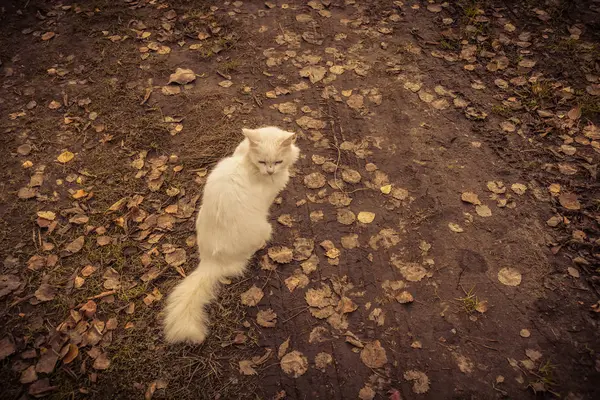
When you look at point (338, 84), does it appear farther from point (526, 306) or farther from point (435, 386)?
point (435, 386)

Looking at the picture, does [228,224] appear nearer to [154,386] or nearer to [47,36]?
[154,386]

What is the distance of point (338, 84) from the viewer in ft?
13.4

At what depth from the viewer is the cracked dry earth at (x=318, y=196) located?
2361 mm

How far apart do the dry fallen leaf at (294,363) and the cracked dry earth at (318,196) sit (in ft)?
0.05

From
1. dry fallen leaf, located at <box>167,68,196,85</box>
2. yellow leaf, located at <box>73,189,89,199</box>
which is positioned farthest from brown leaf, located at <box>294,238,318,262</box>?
dry fallen leaf, located at <box>167,68,196,85</box>

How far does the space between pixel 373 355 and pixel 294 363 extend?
59 cm

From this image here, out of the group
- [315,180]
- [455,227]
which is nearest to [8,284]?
[315,180]

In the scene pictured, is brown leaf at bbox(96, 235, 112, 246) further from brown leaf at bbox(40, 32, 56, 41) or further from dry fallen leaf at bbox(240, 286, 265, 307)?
brown leaf at bbox(40, 32, 56, 41)

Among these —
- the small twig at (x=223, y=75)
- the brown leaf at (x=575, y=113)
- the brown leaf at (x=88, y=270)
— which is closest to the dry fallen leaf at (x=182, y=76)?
the small twig at (x=223, y=75)

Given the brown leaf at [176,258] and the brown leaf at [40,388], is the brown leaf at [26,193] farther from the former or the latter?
the brown leaf at [40,388]

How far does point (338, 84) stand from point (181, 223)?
2.55 m

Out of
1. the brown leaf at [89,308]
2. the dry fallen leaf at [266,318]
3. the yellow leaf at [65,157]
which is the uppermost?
the yellow leaf at [65,157]

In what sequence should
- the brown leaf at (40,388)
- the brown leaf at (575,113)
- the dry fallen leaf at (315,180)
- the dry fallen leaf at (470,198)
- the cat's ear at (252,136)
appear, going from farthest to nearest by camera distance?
the brown leaf at (575,113) → the dry fallen leaf at (315,180) → the dry fallen leaf at (470,198) → the cat's ear at (252,136) → the brown leaf at (40,388)

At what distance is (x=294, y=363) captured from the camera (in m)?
2.38
